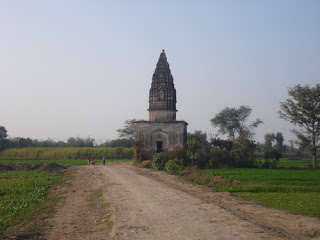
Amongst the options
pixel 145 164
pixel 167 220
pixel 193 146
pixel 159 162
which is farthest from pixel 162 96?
pixel 167 220

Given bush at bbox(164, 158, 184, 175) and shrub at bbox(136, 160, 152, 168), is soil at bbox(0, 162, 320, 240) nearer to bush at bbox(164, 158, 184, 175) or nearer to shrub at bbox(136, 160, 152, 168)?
bush at bbox(164, 158, 184, 175)

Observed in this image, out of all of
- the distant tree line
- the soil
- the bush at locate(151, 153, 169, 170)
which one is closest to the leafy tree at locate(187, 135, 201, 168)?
the bush at locate(151, 153, 169, 170)

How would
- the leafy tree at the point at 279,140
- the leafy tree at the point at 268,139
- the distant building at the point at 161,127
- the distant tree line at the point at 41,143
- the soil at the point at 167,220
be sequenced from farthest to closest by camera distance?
the leafy tree at the point at 268,139 < the leafy tree at the point at 279,140 < the distant tree line at the point at 41,143 < the distant building at the point at 161,127 < the soil at the point at 167,220

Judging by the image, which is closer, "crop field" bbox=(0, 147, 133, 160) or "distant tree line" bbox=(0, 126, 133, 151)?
"crop field" bbox=(0, 147, 133, 160)

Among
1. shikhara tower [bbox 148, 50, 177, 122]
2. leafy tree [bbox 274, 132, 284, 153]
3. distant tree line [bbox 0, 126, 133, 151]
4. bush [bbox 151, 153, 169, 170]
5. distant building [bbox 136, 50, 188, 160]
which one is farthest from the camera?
leafy tree [bbox 274, 132, 284, 153]

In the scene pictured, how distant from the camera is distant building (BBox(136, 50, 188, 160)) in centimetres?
3697

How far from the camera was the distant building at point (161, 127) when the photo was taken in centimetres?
3697

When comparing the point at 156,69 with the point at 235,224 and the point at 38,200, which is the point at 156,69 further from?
the point at 235,224

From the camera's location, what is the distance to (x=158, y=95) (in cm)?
3959

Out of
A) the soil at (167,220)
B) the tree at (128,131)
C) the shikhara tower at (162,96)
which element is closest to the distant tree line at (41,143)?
the tree at (128,131)

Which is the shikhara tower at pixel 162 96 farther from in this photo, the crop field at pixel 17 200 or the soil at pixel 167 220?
the soil at pixel 167 220

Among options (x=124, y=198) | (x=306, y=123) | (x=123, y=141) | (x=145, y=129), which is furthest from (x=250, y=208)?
(x=123, y=141)

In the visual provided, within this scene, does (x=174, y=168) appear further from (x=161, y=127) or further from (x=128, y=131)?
(x=128, y=131)

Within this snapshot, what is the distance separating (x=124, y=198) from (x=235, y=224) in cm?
598
